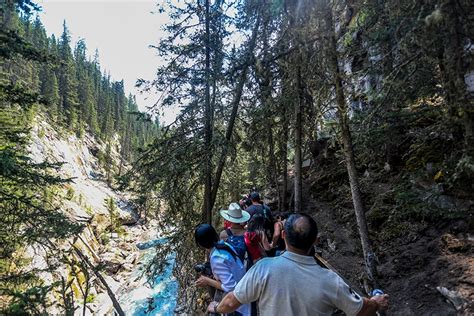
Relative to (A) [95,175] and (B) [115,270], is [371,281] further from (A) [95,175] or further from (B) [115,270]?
(A) [95,175]

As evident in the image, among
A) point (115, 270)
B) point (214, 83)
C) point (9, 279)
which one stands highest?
point (214, 83)

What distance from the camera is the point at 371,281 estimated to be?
519 cm

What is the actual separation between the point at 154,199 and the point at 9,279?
12.5 ft

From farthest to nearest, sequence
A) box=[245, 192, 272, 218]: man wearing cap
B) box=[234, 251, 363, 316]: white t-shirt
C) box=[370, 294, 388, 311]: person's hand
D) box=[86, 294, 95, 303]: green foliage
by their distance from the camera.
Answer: box=[86, 294, 95, 303]: green foliage
box=[245, 192, 272, 218]: man wearing cap
box=[370, 294, 388, 311]: person's hand
box=[234, 251, 363, 316]: white t-shirt

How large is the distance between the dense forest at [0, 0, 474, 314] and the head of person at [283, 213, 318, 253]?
204 cm

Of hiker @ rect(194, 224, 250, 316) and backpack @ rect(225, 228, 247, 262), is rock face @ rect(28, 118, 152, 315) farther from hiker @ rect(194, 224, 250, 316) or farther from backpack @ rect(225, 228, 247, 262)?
hiker @ rect(194, 224, 250, 316)

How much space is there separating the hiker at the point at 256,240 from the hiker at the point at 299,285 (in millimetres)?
1732

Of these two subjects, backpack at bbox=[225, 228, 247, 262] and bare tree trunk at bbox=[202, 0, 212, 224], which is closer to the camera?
backpack at bbox=[225, 228, 247, 262]

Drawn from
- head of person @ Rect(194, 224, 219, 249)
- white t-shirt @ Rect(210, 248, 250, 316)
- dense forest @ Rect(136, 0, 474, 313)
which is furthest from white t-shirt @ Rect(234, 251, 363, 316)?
dense forest @ Rect(136, 0, 474, 313)

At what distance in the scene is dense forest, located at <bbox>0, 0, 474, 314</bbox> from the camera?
15.4ft

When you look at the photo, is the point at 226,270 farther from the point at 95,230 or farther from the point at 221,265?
the point at 95,230

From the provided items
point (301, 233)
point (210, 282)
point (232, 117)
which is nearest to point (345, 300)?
point (301, 233)

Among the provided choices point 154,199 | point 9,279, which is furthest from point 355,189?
point 9,279

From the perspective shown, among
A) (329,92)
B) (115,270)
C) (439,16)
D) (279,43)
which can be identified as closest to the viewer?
(439,16)
